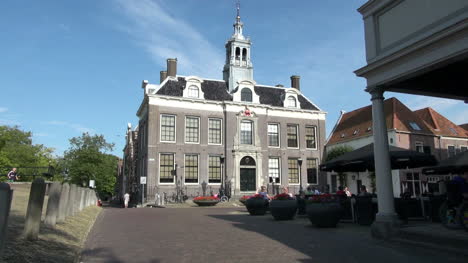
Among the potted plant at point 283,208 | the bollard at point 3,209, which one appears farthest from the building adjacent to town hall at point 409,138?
the bollard at point 3,209

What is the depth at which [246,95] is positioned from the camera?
117 feet

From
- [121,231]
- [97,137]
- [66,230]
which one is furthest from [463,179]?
[97,137]

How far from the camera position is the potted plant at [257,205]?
15.5 metres

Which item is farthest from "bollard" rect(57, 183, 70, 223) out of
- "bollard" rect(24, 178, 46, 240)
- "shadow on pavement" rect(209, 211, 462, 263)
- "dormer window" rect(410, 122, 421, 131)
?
"dormer window" rect(410, 122, 421, 131)

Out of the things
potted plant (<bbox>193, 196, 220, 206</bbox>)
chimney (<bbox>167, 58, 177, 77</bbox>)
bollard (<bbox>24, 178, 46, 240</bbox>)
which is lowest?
potted plant (<bbox>193, 196, 220, 206</bbox>)

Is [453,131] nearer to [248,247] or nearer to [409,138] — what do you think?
[409,138]

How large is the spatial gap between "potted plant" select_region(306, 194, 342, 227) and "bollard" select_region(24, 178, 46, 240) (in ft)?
23.0

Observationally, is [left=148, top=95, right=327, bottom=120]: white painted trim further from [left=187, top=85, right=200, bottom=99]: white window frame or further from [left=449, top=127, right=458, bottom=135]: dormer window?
[left=449, top=127, right=458, bottom=135]: dormer window

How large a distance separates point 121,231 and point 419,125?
33.2 m

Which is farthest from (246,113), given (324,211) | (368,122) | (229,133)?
(324,211)

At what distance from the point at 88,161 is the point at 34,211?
4779 centimetres

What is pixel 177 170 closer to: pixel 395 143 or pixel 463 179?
pixel 395 143

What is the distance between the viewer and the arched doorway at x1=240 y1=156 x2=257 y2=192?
33.8 meters

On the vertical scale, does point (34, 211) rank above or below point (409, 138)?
below
